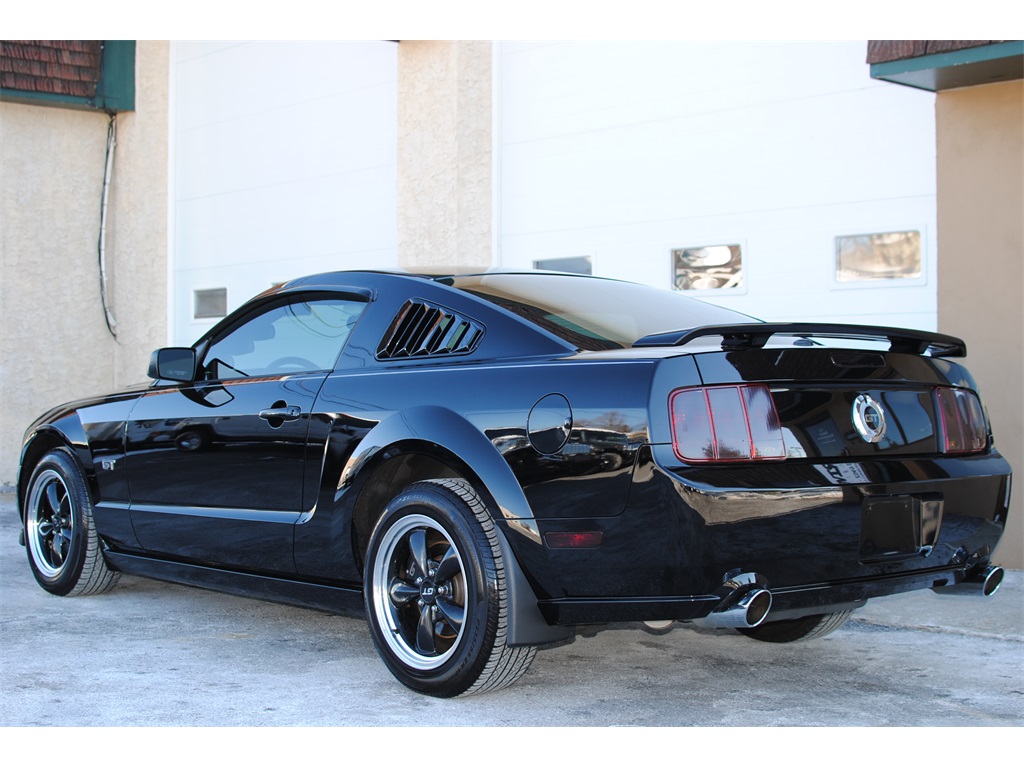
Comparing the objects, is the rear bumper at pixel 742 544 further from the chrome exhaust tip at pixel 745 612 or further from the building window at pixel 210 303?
the building window at pixel 210 303

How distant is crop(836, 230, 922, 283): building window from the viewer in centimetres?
685

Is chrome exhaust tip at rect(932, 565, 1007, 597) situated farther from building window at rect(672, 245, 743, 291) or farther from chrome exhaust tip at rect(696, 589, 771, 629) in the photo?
building window at rect(672, 245, 743, 291)

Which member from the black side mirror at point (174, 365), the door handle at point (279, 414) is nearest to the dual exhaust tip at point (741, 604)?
the door handle at point (279, 414)

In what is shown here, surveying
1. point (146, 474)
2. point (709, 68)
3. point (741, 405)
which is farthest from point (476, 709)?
point (709, 68)

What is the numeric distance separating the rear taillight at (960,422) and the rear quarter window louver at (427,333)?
5.04 feet

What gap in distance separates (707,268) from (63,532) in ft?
13.7

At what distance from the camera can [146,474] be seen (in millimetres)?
5223

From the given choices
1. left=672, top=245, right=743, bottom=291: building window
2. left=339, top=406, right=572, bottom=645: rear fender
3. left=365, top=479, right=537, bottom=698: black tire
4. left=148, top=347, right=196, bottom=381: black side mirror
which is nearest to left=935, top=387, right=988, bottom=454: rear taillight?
left=339, top=406, right=572, bottom=645: rear fender

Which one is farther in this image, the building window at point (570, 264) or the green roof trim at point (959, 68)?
the building window at point (570, 264)

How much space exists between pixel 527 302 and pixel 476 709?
4.49ft

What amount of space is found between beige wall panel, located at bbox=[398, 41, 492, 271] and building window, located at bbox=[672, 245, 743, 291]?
66.6 inches

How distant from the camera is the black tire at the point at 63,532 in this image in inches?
222

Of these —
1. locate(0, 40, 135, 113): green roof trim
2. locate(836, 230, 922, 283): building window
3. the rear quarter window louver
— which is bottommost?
the rear quarter window louver

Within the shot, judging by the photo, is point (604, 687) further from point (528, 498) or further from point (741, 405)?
point (741, 405)
